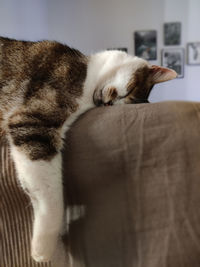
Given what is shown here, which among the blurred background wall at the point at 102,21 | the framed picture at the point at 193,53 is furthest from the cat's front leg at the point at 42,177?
the framed picture at the point at 193,53

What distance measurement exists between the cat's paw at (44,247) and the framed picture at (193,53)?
2.69 meters

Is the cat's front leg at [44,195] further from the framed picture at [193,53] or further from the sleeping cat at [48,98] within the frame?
the framed picture at [193,53]

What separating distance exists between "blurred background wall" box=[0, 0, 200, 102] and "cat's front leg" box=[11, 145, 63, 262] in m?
2.34

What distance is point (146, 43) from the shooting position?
2.81 metres

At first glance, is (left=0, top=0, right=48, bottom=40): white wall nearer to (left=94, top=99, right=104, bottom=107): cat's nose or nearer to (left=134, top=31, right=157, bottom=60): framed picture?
(left=134, top=31, right=157, bottom=60): framed picture

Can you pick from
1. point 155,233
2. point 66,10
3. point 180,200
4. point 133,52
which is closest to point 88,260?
point 155,233

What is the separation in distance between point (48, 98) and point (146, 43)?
7.60 feet

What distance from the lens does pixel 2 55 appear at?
0.89 m

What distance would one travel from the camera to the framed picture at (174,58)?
2832 millimetres

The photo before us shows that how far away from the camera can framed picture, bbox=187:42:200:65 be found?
9.29 ft

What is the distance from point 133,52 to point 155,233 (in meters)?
2.49

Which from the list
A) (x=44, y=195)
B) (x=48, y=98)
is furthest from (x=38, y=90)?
(x=44, y=195)

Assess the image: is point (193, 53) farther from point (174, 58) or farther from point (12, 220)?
point (12, 220)

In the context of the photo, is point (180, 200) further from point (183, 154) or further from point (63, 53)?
point (63, 53)
